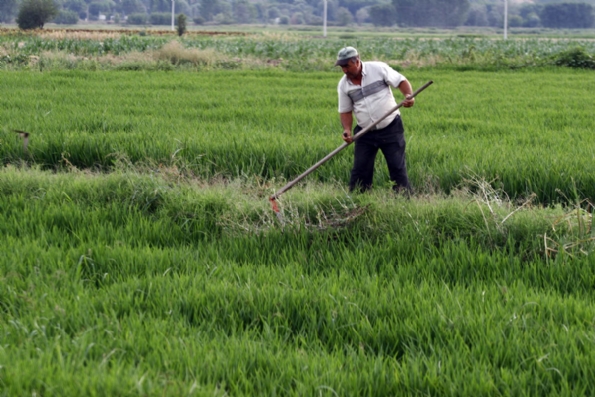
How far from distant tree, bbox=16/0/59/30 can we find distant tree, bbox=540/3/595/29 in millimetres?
102924

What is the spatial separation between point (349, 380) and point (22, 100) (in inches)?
373

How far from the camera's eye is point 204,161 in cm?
699

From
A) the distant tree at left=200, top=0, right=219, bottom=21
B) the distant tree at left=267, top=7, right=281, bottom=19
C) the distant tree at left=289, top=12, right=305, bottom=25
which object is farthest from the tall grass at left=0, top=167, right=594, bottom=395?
the distant tree at left=267, top=7, right=281, bottom=19

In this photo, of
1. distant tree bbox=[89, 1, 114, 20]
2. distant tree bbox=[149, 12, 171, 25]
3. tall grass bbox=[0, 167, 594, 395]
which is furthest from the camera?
distant tree bbox=[89, 1, 114, 20]

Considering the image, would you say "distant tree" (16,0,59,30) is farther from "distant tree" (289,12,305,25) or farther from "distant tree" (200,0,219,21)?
"distant tree" (289,12,305,25)

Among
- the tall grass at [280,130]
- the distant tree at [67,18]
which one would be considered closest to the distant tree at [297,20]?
the distant tree at [67,18]

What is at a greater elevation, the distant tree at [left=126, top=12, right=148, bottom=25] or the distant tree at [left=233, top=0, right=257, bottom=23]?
the distant tree at [left=233, top=0, right=257, bottom=23]

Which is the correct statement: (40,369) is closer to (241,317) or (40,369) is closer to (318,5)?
(241,317)

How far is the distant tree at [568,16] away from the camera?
123 meters

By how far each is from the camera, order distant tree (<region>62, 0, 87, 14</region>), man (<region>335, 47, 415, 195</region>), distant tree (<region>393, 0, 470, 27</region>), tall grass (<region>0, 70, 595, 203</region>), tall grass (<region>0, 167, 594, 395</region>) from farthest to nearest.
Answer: distant tree (<region>62, 0, 87, 14</region>), distant tree (<region>393, 0, 470, 27</region>), tall grass (<region>0, 70, 595, 203</region>), man (<region>335, 47, 415, 195</region>), tall grass (<region>0, 167, 594, 395</region>)

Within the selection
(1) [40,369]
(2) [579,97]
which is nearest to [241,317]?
(1) [40,369]

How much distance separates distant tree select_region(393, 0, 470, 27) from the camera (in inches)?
4855

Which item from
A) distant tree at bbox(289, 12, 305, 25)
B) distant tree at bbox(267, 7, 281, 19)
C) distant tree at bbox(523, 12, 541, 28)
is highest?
distant tree at bbox(267, 7, 281, 19)

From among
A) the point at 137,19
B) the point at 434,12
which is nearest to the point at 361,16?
the point at 434,12
